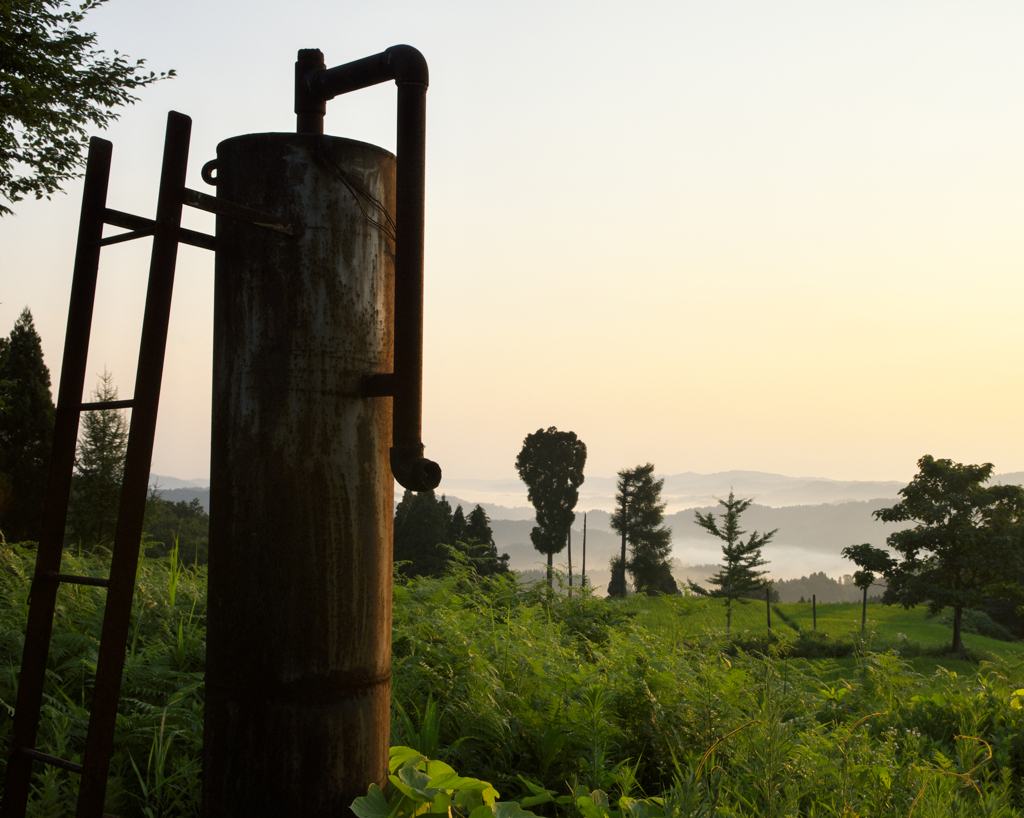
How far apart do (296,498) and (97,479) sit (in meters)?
32.4

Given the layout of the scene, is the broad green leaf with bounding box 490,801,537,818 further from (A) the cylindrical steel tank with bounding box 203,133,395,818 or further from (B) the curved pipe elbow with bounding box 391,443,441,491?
(B) the curved pipe elbow with bounding box 391,443,441,491

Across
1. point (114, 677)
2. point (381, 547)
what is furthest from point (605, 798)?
point (114, 677)

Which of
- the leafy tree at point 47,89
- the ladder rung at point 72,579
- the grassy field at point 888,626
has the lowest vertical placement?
the grassy field at point 888,626

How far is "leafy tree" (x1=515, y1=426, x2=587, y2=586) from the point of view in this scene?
54875 millimetres

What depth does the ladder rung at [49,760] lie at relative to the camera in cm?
286

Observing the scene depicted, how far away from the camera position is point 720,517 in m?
47.1

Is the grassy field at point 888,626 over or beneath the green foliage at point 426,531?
beneath

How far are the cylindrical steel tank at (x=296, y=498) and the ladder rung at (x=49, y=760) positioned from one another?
1.55ft

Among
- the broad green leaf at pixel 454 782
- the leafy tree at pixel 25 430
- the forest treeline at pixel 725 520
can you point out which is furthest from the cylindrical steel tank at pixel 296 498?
the leafy tree at pixel 25 430

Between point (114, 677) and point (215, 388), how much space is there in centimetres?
117

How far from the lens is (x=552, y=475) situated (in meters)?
56.2

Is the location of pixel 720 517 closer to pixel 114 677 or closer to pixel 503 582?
pixel 503 582

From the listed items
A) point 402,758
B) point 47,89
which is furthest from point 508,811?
point 47,89

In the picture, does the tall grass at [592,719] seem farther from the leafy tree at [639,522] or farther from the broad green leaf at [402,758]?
the leafy tree at [639,522]
